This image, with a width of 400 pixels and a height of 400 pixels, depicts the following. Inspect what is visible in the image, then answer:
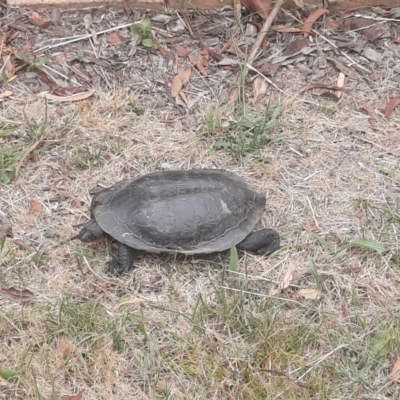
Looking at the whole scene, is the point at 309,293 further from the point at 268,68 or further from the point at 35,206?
the point at 268,68

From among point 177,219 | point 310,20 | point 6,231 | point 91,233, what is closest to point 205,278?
point 177,219

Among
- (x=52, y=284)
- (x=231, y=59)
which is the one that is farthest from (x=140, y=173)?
(x=231, y=59)

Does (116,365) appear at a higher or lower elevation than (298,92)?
lower

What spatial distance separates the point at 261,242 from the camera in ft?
10.1

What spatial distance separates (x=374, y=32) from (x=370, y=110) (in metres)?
0.69

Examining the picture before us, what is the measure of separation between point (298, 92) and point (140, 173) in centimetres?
126

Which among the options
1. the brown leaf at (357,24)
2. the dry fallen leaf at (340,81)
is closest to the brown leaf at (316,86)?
the dry fallen leaf at (340,81)

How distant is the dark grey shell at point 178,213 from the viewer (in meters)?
2.97

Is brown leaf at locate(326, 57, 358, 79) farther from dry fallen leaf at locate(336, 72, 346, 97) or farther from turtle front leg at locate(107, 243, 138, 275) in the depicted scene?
turtle front leg at locate(107, 243, 138, 275)

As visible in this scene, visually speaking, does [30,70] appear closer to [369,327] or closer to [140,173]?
[140,173]

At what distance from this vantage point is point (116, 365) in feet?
8.49

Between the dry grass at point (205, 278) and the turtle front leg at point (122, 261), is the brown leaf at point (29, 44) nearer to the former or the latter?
the dry grass at point (205, 278)

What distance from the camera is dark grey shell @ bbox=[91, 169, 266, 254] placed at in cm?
297

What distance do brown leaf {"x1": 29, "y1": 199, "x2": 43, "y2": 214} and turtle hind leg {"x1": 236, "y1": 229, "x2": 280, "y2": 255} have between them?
110cm
